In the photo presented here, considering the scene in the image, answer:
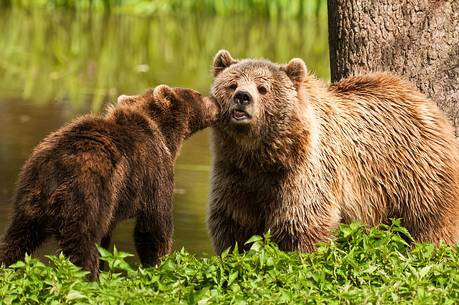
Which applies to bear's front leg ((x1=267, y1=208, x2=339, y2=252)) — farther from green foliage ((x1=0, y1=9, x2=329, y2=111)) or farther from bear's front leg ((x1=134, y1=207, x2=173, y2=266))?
green foliage ((x1=0, y1=9, x2=329, y2=111))

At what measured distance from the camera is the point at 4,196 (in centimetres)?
1196

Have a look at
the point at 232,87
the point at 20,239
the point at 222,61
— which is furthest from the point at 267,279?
the point at 222,61

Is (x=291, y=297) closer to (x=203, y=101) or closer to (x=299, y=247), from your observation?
(x=299, y=247)

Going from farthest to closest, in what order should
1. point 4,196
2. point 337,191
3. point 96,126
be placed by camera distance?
1. point 4,196
2. point 337,191
3. point 96,126

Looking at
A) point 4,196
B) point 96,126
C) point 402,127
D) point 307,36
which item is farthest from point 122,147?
point 307,36

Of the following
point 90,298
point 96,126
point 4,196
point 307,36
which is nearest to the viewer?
point 90,298


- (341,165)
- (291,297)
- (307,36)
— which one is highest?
(307,36)

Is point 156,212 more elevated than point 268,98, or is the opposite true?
point 268,98

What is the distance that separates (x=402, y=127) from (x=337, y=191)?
28.2 inches

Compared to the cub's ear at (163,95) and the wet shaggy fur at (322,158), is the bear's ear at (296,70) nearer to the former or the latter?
the wet shaggy fur at (322,158)

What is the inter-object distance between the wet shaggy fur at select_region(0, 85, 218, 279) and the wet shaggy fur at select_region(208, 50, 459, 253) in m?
0.35

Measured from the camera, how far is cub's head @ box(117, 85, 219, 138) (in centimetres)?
862

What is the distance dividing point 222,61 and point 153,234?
130cm

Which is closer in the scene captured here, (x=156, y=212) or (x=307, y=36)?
(x=156, y=212)
